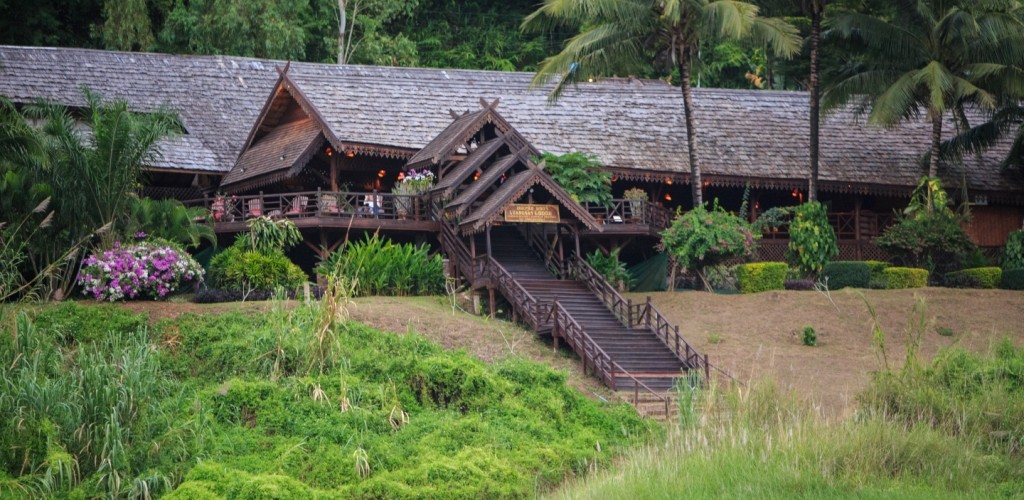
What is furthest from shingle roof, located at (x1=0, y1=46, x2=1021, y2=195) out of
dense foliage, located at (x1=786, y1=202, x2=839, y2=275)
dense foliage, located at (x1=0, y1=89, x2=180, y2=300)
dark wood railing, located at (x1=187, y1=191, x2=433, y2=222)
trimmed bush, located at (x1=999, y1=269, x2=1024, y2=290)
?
dense foliage, located at (x1=0, y1=89, x2=180, y2=300)

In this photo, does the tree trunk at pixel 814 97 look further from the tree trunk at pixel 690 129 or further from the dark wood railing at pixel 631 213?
the dark wood railing at pixel 631 213

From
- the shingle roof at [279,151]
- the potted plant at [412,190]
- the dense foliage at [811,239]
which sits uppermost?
the shingle roof at [279,151]

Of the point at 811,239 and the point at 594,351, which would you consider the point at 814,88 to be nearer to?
the point at 811,239

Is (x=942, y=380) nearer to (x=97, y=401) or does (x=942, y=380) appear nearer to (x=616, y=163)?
(x=97, y=401)

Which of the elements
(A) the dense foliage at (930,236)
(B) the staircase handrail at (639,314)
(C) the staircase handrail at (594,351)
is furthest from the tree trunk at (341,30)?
(C) the staircase handrail at (594,351)

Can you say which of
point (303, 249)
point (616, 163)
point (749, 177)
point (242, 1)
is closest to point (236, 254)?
point (303, 249)

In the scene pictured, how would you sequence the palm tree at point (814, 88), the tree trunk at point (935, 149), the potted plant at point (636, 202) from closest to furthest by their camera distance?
the potted plant at point (636, 202)
the palm tree at point (814, 88)
the tree trunk at point (935, 149)

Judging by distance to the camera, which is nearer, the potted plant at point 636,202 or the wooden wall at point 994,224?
the potted plant at point 636,202

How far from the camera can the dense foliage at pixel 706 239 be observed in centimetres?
3475

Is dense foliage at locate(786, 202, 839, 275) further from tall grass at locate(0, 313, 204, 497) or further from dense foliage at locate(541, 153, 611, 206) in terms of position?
tall grass at locate(0, 313, 204, 497)

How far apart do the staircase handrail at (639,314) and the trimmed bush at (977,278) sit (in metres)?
7.93

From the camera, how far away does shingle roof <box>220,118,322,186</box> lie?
120ft

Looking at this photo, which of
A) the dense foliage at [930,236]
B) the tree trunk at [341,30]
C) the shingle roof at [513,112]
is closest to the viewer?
the dense foliage at [930,236]

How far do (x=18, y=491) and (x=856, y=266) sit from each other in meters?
21.5
